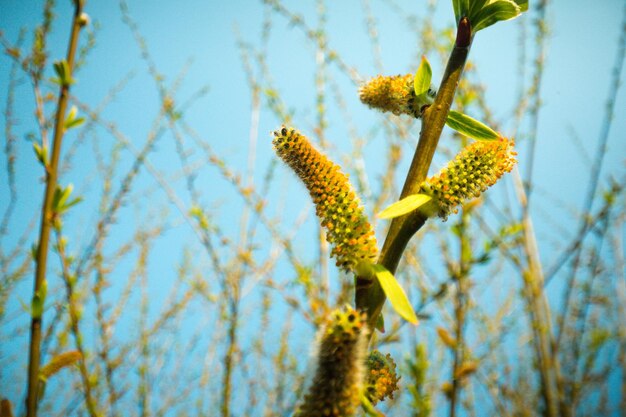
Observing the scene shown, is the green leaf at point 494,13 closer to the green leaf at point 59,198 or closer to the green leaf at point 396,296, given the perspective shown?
the green leaf at point 396,296

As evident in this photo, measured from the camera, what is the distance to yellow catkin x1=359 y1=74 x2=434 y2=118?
0.80 meters

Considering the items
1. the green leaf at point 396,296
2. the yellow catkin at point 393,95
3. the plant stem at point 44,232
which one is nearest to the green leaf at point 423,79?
the yellow catkin at point 393,95

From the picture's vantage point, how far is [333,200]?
29.2 inches

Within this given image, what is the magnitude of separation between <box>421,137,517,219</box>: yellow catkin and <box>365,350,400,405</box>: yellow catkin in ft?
0.88

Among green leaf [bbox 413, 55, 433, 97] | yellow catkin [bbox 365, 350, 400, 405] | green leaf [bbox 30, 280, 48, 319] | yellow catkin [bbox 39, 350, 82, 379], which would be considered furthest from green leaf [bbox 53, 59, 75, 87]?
yellow catkin [bbox 365, 350, 400, 405]

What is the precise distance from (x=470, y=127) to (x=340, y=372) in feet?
1.68

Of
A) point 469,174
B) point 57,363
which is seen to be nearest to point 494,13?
point 469,174

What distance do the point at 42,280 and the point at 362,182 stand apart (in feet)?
7.21

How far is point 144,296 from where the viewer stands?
3773 millimetres

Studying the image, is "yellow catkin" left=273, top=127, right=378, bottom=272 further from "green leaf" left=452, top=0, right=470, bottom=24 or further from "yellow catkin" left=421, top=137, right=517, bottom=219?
"green leaf" left=452, top=0, right=470, bottom=24

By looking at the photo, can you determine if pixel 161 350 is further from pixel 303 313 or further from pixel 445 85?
pixel 445 85

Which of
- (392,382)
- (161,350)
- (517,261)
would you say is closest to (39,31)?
(392,382)

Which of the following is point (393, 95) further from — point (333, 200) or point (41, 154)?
point (41, 154)

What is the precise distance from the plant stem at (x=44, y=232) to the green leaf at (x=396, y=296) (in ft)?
2.36
